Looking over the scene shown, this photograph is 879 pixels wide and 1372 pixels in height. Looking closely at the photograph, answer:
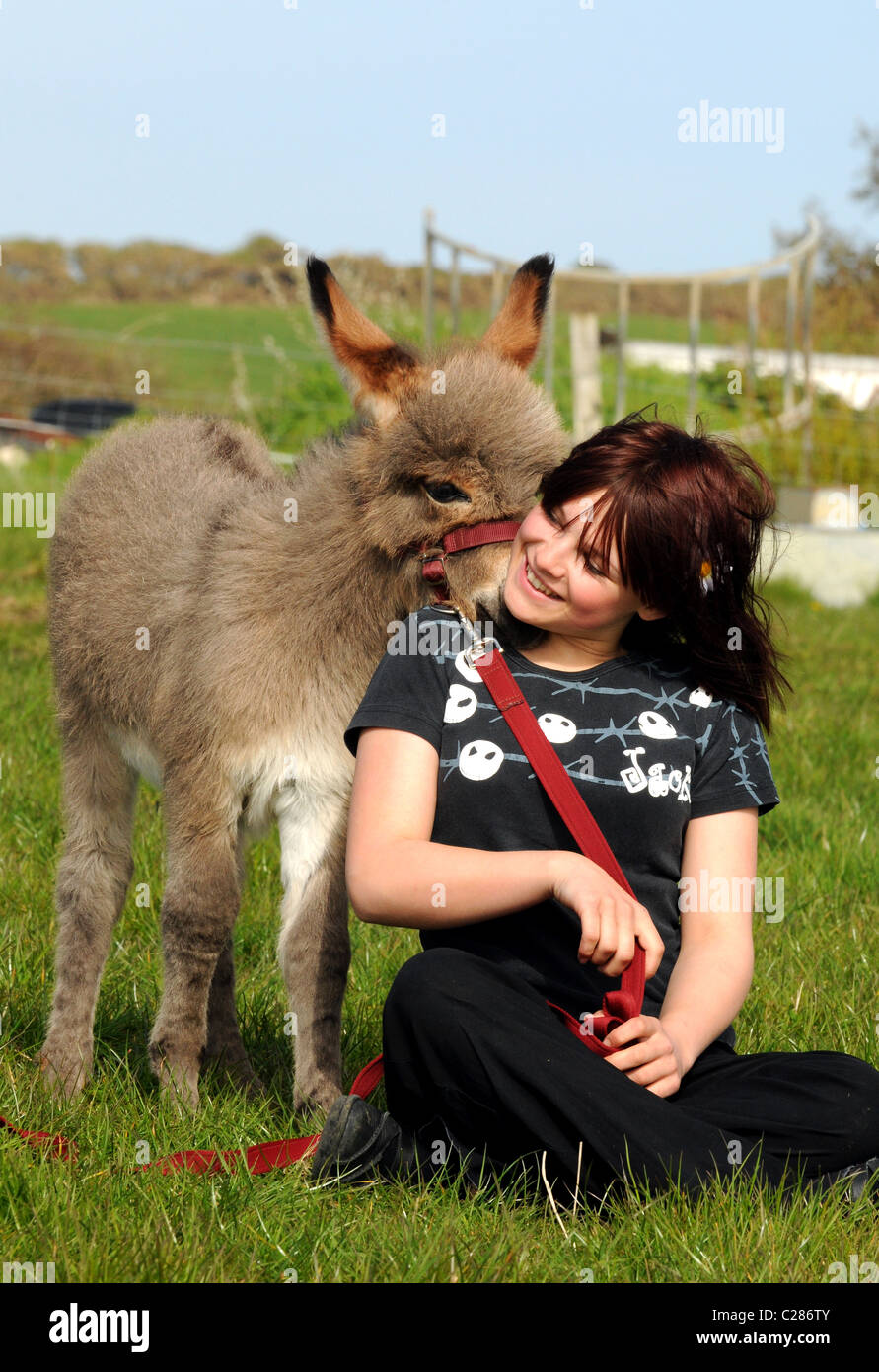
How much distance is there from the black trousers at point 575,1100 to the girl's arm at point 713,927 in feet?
0.48

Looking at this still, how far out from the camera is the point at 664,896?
265 cm

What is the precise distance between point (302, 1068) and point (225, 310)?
28.0m

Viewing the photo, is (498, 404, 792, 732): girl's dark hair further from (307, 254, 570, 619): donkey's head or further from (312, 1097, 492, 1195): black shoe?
(312, 1097, 492, 1195): black shoe

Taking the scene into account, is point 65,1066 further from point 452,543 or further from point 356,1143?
point 452,543

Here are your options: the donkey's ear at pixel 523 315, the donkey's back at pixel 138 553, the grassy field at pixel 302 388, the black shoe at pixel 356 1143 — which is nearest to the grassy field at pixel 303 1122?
the black shoe at pixel 356 1143

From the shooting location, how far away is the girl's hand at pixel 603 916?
2.28 m

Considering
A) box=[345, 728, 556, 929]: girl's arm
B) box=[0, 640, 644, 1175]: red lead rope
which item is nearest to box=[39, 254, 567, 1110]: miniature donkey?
box=[0, 640, 644, 1175]: red lead rope

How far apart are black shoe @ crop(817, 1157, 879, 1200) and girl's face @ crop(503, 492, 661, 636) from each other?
1.11 m

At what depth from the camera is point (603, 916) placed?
228cm

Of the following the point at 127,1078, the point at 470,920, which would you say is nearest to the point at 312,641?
the point at 470,920

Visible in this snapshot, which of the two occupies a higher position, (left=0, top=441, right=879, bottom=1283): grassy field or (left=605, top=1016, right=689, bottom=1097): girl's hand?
(left=605, top=1016, right=689, bottom=1097): girl's hand

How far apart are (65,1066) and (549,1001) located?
1357mm

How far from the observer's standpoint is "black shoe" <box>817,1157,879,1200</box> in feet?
8.40

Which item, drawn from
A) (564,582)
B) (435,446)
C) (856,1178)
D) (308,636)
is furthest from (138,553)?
(856,1178)
